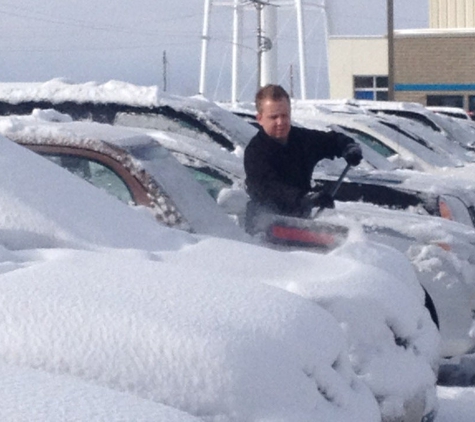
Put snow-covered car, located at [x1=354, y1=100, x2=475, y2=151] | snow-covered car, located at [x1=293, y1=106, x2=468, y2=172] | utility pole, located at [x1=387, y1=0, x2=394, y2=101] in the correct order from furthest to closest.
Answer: utility pole, located at [x1=387, y1=0, x2=394, y2=101]
snow-covered car, located at [x1=354, y1=100, x2=475, y2=151]
snow-covered car, located at [x1=293, y1=106, x2=468, y2=172]

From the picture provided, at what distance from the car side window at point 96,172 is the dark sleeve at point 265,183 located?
103 cm

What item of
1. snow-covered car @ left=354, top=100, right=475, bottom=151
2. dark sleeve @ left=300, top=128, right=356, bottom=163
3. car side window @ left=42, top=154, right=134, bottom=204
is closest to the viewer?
car side window @ left=42, top=154, right=134, bottom=204

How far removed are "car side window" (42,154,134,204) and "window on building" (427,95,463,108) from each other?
49.7 metres

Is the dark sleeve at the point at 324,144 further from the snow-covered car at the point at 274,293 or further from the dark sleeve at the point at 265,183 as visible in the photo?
the snow-covered car at the point at 274,293

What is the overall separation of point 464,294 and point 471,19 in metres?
57.2

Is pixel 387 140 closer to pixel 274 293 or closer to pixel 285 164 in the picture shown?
pixel 285 164

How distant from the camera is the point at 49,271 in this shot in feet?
12.8

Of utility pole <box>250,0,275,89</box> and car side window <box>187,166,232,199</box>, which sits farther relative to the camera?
utility pole <box>250,0,275,89</box>

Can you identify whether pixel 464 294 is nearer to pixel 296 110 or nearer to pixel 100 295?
pixel 100 295

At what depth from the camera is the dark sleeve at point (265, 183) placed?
7328 mm

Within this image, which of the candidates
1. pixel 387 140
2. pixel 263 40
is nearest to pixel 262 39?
pixel 263 40

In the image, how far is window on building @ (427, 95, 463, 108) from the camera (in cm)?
5519

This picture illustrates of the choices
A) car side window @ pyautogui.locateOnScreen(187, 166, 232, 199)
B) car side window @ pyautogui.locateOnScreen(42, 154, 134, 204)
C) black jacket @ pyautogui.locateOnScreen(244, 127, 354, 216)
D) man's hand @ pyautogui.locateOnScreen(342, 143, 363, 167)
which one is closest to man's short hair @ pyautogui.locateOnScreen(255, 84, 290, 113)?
black jacket @ pyautogui.locateOnScreen(244, 127, 354, 216)

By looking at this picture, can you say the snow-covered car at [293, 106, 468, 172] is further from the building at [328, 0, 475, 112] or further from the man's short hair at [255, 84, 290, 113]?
the building at [328, 0, 475, 112]
